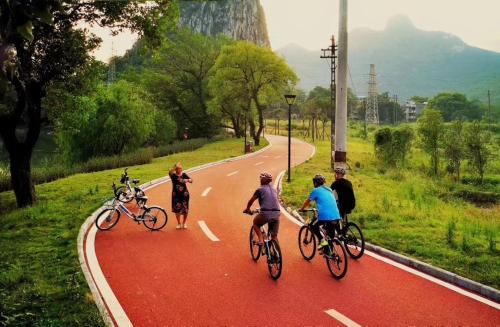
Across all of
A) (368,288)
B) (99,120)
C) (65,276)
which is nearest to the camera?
(368,288)

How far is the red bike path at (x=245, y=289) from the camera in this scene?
6.30m

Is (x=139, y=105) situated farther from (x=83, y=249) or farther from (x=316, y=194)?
(x=316, y=194)

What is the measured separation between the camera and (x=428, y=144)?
95.1ft

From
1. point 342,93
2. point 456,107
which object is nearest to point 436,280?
point 342,93

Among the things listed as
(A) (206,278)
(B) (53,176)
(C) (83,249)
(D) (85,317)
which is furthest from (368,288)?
(B) (53,176)

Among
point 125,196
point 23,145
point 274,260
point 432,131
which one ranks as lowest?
point 274,260

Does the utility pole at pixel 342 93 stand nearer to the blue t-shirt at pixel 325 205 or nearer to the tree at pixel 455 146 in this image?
the blue t-shirt at pixel 325 205

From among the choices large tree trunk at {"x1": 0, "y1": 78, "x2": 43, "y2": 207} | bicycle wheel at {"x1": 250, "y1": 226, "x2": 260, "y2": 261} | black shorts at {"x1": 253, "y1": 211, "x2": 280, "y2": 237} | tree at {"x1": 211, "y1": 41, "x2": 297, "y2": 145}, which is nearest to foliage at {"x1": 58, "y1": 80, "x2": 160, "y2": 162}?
tree at {"x1": 211, "y1": 41, "x2": 297, "y2": 145}

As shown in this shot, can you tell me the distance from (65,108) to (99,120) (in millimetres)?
19913

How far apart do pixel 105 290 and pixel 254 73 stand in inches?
1637

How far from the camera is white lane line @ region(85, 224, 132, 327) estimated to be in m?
6.36

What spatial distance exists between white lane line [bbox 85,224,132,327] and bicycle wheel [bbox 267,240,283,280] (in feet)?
9.51

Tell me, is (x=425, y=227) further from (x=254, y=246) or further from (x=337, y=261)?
(x=254, y=246)

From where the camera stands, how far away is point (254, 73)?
46.9 meters
